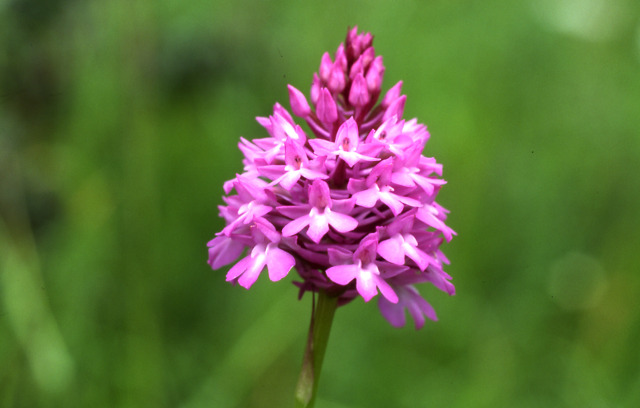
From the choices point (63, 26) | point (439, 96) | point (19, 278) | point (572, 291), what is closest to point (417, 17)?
point (439, 96)

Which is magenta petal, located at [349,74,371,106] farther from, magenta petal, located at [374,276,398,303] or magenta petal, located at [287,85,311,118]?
magenta petal, located at [374,276,398,303]

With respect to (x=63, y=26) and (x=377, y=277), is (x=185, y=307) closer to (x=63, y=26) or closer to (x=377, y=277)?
(x=63, y=26)

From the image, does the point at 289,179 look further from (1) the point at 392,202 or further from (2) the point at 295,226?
(1) the point at 392,202

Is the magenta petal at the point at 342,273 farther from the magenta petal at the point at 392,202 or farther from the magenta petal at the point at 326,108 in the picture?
the magenta petal at the point at 326,108

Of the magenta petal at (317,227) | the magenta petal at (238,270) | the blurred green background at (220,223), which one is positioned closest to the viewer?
the magenta petal at (317,227)

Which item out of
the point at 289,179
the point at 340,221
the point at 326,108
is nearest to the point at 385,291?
the point at 340,221

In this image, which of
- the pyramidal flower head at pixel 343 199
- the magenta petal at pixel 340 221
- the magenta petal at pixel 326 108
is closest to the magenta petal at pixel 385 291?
the pyramidal flower head at pixel 343 199
